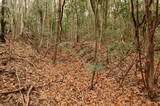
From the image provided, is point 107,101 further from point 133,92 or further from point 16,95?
point 16,95

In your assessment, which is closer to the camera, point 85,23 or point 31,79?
point 31,79

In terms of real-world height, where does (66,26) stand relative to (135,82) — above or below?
above

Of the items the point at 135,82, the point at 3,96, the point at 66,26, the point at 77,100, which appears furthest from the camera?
the point at 66,26

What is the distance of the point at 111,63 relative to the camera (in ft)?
36.7

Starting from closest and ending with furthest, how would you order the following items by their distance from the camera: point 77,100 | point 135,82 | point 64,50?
point 77,100
point 135,82
point 64,50

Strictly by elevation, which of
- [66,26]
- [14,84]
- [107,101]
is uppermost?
[66,26]

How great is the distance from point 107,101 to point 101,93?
0.62 m

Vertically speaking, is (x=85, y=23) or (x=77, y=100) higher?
(x=85, y=23)

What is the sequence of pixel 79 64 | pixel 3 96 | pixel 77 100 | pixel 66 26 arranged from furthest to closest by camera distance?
pixel 66 26, pixel 79 64, pixel 77 100, pixel 3 96

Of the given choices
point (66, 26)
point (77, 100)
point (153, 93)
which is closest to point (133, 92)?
point (153, 93)

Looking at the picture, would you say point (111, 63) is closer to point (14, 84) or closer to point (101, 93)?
point (101, 93)

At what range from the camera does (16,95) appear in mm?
6191

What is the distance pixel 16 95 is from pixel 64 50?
11.4 meters

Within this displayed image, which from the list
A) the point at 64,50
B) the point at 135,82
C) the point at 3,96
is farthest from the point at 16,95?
the point at 64,50
